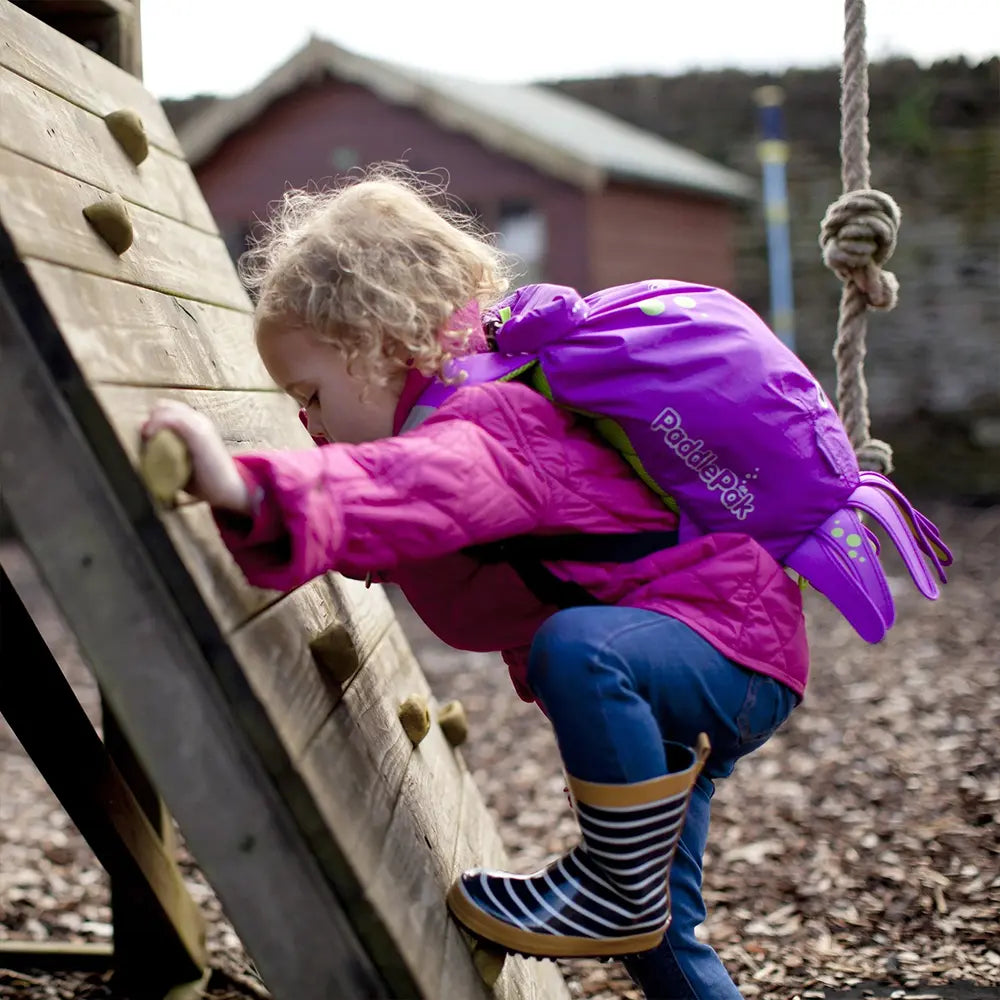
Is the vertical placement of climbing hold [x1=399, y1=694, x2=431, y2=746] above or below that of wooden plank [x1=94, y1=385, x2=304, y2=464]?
below

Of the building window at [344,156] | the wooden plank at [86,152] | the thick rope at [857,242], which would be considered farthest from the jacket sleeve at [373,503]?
the building window at [344,156]

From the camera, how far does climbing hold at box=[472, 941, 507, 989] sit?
5.78 ft

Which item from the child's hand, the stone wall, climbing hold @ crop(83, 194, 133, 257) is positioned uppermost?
climbing hold @ crop(83, 194, 133, 257)

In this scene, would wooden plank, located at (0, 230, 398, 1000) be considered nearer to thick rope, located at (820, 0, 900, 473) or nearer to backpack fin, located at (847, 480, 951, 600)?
backpack fin, located at (847, 480, 951, 600)

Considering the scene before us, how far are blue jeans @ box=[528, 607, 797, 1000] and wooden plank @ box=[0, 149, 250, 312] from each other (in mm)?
781

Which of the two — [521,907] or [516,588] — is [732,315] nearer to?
[516,588]

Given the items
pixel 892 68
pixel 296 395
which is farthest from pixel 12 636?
pixel 892 68

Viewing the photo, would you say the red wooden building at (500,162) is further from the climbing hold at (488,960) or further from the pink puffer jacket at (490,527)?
the climbing hold at (488,960)

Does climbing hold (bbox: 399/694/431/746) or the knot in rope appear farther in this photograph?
the knot in rope

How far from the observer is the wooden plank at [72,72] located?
1.98 m

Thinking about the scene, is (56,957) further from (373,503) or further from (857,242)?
(857,242)

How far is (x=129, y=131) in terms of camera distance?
7.26 feet

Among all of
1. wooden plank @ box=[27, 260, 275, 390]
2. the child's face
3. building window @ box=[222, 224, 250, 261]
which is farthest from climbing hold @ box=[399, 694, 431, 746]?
building window @ box=[222, 224, 250, 261]

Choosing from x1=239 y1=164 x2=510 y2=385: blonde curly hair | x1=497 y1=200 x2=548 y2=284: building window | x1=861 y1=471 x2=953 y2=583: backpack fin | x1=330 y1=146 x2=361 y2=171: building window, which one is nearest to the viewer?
x1=239 y1=164 x2=510 y2=385: blonde curly hair
